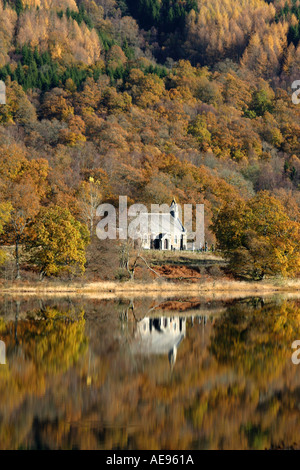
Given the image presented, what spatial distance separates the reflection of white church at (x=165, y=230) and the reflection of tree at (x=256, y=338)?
4231 cm

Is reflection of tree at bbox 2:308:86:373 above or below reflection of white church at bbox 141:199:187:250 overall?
below

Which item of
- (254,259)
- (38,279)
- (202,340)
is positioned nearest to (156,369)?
(202,340)

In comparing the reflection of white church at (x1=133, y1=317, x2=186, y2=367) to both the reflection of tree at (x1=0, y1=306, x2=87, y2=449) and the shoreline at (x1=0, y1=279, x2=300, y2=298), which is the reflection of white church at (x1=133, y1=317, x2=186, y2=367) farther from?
the shoreline at (x1=0, y1=279, x2=300, y2=298)

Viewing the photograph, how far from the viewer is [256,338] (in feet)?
93.5

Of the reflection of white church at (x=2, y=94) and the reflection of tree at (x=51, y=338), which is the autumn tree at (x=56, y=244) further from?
the reflection of white church at (x=2, y=94)

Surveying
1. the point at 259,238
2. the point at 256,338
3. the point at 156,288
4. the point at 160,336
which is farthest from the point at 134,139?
the point at 256,338

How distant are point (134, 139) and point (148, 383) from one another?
4074 inches

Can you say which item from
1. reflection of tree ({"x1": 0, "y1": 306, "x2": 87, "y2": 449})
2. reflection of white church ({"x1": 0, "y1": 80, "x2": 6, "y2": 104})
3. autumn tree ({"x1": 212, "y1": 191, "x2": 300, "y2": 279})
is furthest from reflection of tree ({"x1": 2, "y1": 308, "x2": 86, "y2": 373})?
reflection of white church ({"x1": 0, "y1": 80, "x2": 6, "y2": 104})

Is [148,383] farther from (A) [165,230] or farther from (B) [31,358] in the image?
(A) [165,230]

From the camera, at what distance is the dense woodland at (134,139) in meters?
58.1

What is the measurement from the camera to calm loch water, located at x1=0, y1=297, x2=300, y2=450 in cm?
1488

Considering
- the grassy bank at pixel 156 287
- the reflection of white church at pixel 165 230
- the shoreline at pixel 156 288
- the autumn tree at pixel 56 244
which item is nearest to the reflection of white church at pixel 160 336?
the shoreline at pixel 156 288

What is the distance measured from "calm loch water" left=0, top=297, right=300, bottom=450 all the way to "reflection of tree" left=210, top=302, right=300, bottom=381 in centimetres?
5
